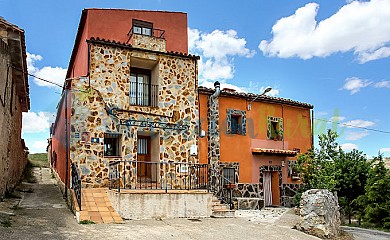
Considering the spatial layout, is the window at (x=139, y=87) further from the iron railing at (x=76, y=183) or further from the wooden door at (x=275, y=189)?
the wooden door at (x=275, y=189)

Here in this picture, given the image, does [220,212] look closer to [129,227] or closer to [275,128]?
[129,227]

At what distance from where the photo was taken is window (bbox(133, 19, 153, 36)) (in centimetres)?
1488

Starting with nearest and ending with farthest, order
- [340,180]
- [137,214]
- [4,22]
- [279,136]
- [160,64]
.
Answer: [4,22] < [137,214] < [160,64] < [340,180] < [279,136]

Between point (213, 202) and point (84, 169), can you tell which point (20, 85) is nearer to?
point (84, 169)

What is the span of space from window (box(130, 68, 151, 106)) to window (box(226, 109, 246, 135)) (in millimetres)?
3970

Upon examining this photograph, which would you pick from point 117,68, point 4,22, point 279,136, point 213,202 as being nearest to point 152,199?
point 213,202

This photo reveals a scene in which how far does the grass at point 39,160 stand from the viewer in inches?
1007

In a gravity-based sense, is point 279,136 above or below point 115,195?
above

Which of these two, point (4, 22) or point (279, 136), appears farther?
point (279, 136)

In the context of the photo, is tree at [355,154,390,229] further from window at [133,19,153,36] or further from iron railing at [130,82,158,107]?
window at [133,19,153,36]

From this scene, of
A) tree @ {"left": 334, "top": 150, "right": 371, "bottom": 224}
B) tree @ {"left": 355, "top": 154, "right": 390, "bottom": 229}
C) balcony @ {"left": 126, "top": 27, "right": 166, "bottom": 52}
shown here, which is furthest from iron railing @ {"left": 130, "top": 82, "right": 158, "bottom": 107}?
tree @ {"left": 355, "top": 154, "right": 390, "bottom": 229}

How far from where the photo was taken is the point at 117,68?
1340 centimetres

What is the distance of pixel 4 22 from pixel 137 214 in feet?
20.0

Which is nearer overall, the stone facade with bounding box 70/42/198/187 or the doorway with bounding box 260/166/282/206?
the stone facade with bounding box 70/42/198/187
